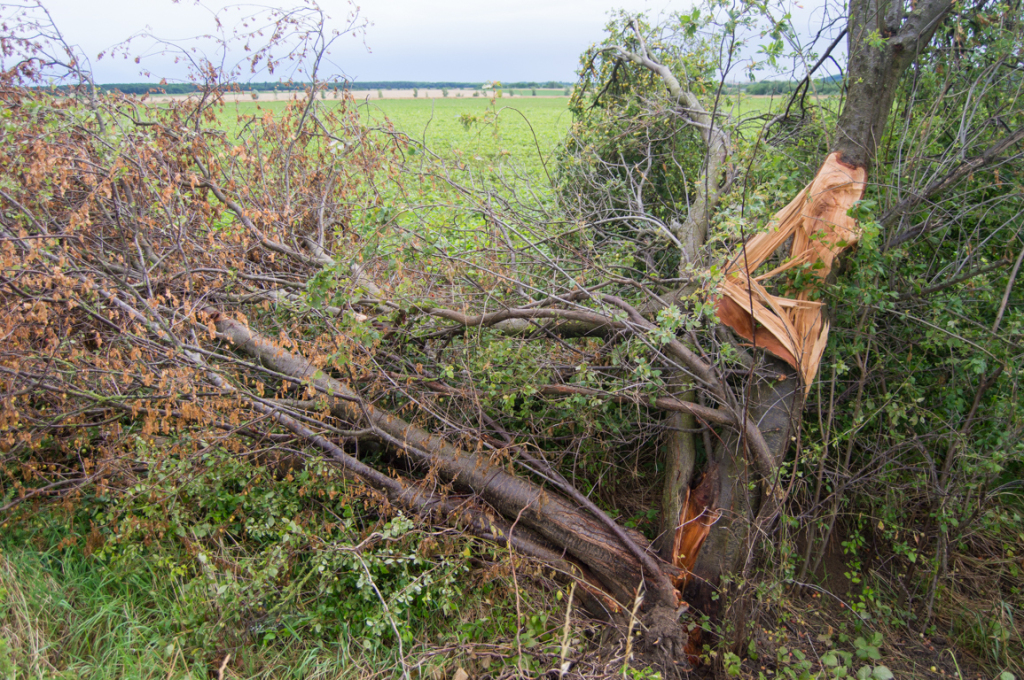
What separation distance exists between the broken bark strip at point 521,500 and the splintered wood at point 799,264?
55.9 inches

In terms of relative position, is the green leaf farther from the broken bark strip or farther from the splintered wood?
the splintered wood

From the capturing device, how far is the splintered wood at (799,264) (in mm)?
3092

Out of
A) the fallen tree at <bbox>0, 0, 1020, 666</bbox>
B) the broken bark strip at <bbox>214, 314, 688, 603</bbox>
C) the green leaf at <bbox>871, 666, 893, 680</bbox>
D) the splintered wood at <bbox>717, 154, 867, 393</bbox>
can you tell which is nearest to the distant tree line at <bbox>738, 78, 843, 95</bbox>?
the fallen tree at <bbox>0, 0, 1020, 666</bbox>

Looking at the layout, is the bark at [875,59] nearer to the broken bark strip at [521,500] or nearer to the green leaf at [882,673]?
the broken bark strip at [521,500]

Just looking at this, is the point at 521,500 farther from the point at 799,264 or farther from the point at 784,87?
the point at 784,87

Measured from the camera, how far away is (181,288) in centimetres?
439

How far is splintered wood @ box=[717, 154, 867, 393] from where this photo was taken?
3.09 metres

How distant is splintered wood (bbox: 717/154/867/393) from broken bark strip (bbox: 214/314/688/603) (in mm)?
1421

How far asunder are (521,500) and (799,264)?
2.10 m

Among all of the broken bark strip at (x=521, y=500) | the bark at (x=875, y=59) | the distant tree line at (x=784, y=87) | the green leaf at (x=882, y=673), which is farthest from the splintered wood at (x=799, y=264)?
the green leaf at (x=882, y=673)

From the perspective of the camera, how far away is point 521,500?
141 inches

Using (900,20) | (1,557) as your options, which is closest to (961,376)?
(900,20)

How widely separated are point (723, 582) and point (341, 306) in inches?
108

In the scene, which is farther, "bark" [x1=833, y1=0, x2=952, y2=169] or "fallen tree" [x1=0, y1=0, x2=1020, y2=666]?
"fallen tree" [x1=0, y1=0, x2=1020, y2=666]
